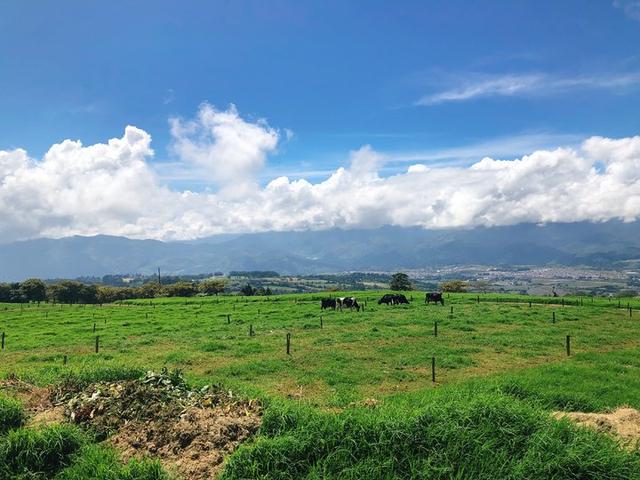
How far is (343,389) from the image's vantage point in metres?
15.7

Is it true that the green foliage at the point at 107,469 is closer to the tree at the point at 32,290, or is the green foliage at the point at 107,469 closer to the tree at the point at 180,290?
the tree at the point at 180,290

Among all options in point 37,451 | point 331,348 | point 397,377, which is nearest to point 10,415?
point 37,451

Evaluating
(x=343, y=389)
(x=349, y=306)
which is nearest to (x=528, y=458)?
(x=343, y=389)

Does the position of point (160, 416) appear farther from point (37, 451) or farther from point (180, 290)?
point (180, 290)

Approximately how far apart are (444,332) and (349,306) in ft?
62.1

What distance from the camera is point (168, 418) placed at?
9578mm

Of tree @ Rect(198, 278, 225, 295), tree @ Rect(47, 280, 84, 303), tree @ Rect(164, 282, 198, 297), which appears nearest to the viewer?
tree @ Rect(47, 280, 84, 303)

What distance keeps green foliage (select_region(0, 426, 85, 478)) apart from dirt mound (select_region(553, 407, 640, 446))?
1062 cm

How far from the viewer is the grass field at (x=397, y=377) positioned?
7539 millimetres

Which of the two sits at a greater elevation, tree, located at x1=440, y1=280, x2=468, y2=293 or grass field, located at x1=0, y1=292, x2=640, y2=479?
grass field, located at x1=0, y1=292, x2=640, y2=479

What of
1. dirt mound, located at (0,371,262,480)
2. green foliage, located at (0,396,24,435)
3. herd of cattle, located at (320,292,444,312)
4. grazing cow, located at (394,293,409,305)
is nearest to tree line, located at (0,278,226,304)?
herd of cattle, located at (320,292,444,312)

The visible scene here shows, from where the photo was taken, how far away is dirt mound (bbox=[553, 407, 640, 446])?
9.37 m

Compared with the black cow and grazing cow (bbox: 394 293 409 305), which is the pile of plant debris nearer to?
the black cow

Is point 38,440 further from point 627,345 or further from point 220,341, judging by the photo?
point 627,345
